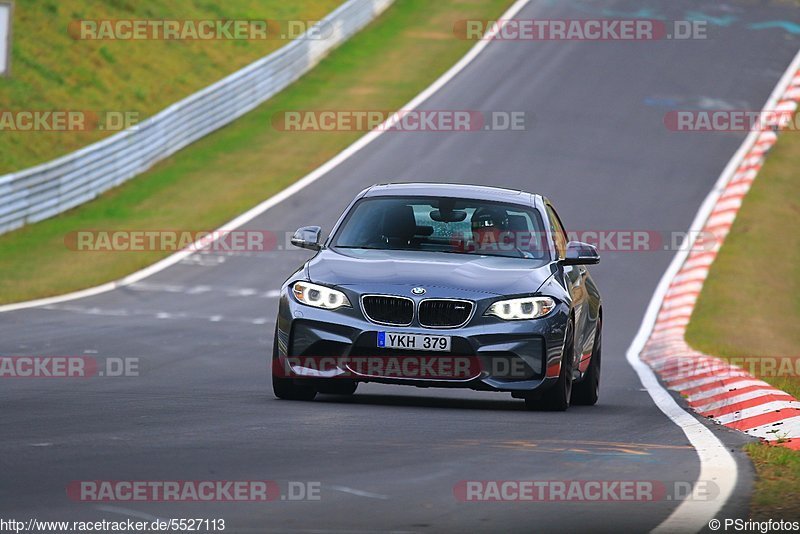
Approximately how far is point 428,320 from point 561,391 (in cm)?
109

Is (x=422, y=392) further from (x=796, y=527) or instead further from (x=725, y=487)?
(x=796, y=527)

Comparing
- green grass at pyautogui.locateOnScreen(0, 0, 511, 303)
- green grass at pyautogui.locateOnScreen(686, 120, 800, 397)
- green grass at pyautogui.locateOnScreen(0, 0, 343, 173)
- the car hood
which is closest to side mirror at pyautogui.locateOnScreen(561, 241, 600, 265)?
the car hood

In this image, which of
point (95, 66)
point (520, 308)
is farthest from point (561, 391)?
point (95, 66)

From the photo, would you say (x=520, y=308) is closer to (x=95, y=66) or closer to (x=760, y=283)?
(x=760, y=283)

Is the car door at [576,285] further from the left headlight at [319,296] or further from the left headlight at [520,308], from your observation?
the left headlight at [319,296]

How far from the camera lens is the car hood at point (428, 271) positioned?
395 inches

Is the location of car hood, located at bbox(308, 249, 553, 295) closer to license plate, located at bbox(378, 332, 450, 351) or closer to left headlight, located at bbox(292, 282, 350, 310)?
left headlight, located at bbox(292, 282, 350, 310)

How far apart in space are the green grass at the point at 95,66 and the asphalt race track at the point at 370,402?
5.43 meters

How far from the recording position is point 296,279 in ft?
33.8

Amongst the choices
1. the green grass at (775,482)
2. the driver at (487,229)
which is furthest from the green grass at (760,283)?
the green grass at (775,482)

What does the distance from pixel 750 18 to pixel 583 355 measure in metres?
30.7

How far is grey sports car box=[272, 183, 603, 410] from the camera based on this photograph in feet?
32.3

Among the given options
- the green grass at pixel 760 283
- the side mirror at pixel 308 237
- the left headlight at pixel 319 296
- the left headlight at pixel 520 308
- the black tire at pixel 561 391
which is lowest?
the green grass at pixel 760 283

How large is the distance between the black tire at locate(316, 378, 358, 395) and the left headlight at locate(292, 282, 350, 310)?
482mm
